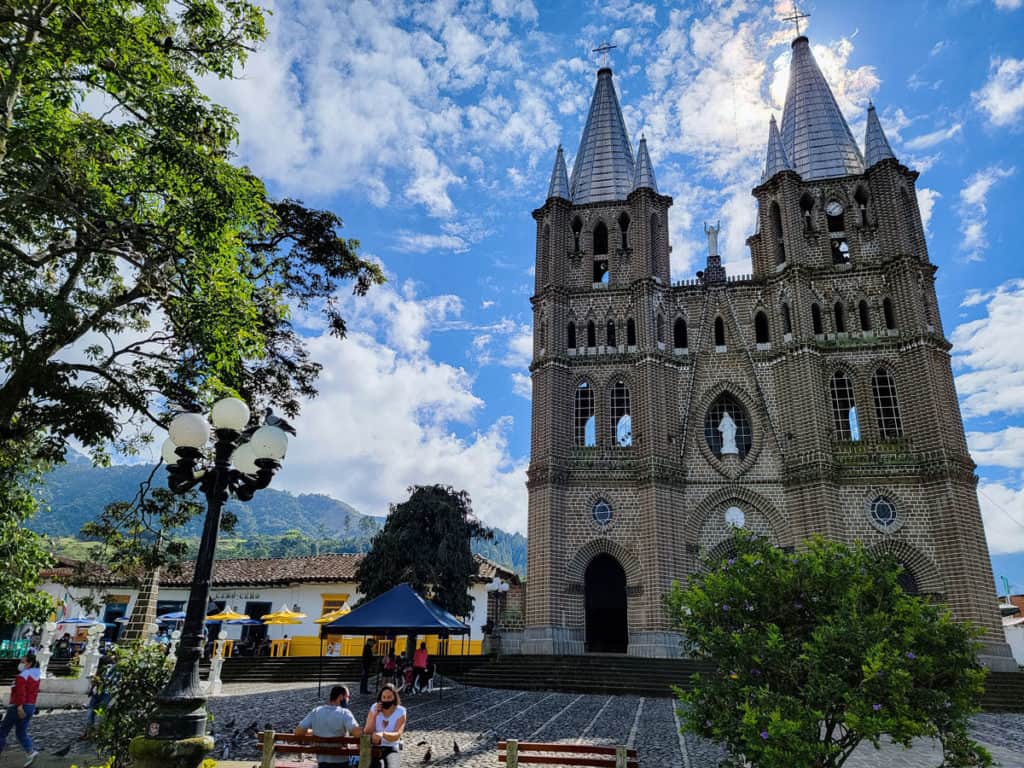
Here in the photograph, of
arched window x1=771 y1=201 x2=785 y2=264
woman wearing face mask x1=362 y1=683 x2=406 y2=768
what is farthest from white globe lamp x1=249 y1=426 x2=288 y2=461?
arched window x1=771 y1=201 x2=785 y2=264

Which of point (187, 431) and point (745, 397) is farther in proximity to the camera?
point (745, 397)

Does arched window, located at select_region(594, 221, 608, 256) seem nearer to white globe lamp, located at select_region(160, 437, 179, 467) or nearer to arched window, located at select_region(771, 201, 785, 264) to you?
arched window, located at select_region(771, 201, 785, 264)

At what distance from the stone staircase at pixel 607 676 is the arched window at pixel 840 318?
13.7 meters

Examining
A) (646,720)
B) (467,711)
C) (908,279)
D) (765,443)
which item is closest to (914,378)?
(908,279)

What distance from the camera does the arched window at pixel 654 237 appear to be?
3116 centimetres

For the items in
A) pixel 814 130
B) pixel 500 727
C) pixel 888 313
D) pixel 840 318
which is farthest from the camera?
pixel 814 130

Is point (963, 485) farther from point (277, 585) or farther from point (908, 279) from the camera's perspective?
point (277, 585)

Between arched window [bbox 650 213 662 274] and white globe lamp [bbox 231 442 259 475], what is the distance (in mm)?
26004

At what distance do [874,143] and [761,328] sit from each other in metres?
10.3

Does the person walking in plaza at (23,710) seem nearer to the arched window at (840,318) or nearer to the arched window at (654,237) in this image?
the arched window at (654,237)

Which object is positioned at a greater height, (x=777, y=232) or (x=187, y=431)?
(x=777, y=232)

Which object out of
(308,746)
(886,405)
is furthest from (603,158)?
(308,746)

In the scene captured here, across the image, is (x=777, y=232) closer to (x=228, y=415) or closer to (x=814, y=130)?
(x=814, y=130)

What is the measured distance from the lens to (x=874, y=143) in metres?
31.3
